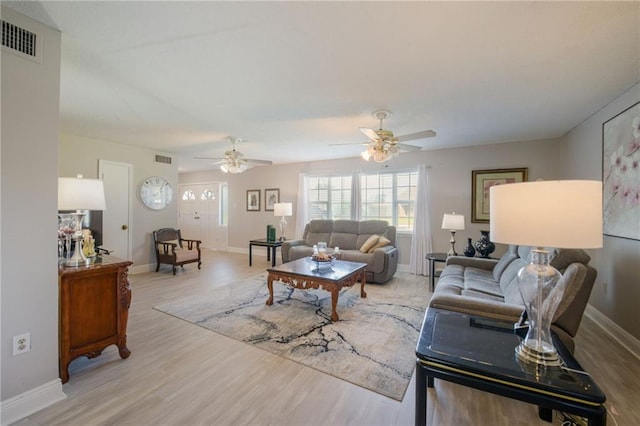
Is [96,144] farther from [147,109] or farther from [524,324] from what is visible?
[524,324]

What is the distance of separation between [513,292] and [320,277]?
6.06 ft

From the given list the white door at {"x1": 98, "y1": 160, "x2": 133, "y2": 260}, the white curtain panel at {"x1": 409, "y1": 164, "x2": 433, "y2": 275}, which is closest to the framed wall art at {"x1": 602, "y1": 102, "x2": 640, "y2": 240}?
the white curtain panel at {"x1": 409, "y1": 164, "x2": 433, "y2": 275}

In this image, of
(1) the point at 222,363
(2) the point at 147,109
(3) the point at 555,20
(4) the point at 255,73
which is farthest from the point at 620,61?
(2) the point at 147,109

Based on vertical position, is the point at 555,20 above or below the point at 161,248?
above

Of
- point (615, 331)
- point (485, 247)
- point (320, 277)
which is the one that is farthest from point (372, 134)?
point (615, 331)

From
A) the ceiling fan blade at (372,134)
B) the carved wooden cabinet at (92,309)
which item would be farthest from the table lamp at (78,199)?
the ceiling fan blade at (372,134)

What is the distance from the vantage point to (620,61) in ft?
6.91

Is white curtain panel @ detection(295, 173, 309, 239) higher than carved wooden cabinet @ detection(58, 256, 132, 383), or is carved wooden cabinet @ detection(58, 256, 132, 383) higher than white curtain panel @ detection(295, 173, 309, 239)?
white curtain panel @ detection(295, 173, 309, 239)

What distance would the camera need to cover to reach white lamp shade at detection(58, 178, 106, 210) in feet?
6.63

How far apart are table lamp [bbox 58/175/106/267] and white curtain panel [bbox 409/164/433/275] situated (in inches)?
188

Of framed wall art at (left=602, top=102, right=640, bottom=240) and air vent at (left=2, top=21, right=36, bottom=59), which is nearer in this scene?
air vent at (left=2, top=21, right=36, bottom=59)

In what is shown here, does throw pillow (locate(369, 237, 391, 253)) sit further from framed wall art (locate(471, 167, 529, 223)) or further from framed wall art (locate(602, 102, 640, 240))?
framed wall art (locate(602, 102, 640, 240))

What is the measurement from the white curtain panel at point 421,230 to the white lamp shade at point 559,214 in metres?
4.15

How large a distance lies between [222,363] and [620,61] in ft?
12.9
